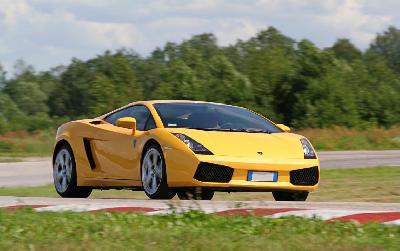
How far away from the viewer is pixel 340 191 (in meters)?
17.5

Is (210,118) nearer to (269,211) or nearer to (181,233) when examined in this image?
(269,211)

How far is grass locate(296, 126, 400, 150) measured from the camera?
41.0 m

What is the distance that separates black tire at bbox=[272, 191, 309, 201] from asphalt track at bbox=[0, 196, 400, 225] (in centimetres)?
162

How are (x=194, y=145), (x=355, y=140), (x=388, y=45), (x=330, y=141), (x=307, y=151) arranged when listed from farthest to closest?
(x=388, y=45) → (x=355, y=140) → (x=330, y=141) → (x=307, y=151) → (x=194, y=145)

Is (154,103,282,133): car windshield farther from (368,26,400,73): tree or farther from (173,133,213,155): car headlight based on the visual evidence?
(368,26,400,73): tree

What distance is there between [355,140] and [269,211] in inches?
1315

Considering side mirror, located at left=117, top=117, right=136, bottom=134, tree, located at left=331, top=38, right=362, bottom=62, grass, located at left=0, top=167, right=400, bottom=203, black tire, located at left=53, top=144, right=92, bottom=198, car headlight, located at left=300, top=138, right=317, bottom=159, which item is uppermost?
tree, located at left=331, top=38, right=362, bottom=62

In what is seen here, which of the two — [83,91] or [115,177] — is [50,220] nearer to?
[115,177]

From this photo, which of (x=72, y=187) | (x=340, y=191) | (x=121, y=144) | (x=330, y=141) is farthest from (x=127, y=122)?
(x=330, y=141)

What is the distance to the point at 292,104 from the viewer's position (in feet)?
246

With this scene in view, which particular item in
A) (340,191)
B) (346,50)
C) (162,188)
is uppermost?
(346,50)

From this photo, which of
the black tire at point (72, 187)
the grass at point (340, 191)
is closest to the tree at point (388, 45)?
the grass at point (340, 191)

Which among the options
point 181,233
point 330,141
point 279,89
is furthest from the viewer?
point 279,89

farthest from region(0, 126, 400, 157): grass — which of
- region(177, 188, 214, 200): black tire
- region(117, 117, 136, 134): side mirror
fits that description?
region(117, 117, 136, 134): side mirror
